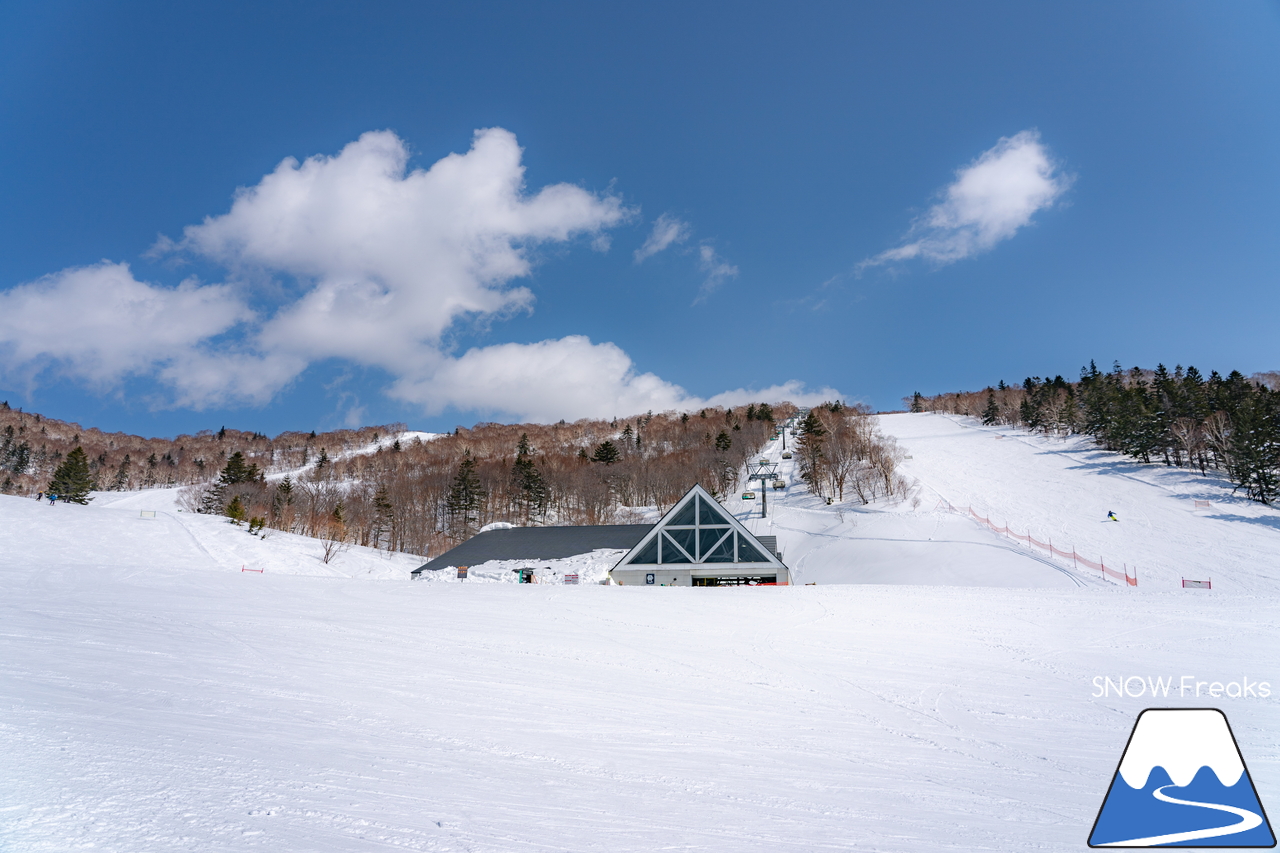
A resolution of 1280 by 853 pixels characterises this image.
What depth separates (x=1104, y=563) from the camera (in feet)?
95.8

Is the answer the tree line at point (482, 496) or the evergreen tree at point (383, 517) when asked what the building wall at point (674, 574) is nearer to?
the tree line at point (482, 496)

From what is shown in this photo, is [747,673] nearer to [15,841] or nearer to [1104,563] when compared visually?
[15,841]

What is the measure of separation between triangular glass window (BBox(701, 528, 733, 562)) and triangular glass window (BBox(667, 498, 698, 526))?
3.90 feet

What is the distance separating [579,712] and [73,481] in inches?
3152

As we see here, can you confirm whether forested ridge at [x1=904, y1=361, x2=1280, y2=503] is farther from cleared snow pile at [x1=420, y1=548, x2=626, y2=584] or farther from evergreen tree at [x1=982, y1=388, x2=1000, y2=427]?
cleared snow pile at [x1=420, y1=548, x2=626, y2=584]

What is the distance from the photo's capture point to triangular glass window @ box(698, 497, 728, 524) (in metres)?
26.4

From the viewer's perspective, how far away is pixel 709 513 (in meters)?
26.6

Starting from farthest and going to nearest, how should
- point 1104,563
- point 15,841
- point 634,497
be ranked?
1. point 634,497
2. point 1104,563
3. point 15,841

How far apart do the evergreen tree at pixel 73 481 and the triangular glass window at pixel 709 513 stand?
229 ft

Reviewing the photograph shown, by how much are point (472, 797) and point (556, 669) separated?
449cm

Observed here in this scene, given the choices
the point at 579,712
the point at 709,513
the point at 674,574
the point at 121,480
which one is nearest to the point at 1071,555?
the point at 709,513

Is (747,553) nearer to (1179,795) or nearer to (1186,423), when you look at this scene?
(1179,795)

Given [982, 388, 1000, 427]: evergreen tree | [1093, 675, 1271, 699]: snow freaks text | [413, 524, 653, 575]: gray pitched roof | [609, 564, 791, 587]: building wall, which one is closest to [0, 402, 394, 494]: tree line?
[413, 524, 653, 575]: gray pitched roof

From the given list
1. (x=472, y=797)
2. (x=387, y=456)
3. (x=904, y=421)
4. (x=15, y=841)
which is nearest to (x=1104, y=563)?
(x=472, y=797)
